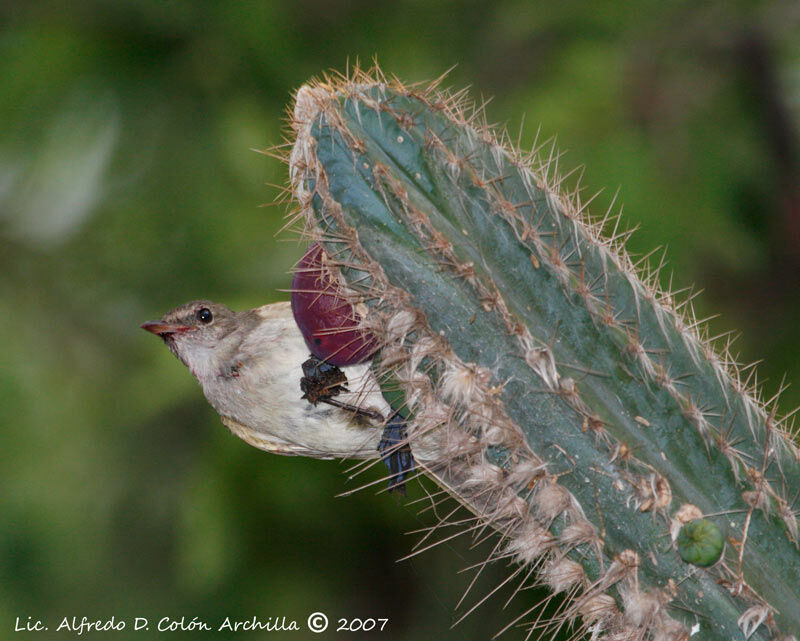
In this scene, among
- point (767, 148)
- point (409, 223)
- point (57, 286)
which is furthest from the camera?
point (57, 286)

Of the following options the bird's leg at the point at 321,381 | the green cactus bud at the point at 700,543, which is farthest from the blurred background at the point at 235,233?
the green cactus bud at the point at 700,543

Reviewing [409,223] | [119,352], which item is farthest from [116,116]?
[409,223]

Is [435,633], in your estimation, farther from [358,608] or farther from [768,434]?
[768,434]

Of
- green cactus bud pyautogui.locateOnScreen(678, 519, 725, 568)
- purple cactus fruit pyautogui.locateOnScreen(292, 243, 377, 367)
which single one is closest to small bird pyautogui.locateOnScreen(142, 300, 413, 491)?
purple cactus fruit pyautogui.locateOnScreen(292, 243, 377, 367)

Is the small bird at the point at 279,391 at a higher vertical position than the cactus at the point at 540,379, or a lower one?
lower

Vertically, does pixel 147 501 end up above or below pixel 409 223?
below

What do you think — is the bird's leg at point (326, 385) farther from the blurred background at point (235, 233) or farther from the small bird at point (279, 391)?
the blurred background at point (235, 233)

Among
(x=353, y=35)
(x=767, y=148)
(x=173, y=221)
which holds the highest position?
(x=767, y=148)
